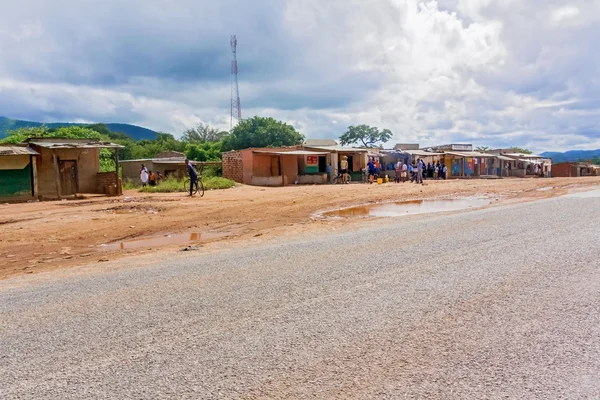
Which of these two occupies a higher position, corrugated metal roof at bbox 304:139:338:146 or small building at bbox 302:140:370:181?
corrugated metal roof at bbox 304:139:338:146

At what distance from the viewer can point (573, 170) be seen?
188 feet

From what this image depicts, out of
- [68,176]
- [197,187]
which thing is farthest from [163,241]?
[68,176]

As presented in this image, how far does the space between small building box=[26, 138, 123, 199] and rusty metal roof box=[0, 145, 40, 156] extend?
1.32 feet

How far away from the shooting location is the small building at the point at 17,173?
21469 mm

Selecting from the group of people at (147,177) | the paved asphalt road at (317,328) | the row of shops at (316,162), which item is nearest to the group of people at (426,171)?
the row of shops at (316,162)

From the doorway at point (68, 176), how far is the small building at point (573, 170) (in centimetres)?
5284

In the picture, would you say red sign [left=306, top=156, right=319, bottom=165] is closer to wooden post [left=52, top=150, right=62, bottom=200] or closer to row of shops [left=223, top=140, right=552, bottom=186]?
row of shops [left=223, top=140, right=552, bottom=186]

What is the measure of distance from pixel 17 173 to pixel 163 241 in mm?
14242

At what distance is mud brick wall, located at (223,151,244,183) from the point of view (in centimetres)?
3519

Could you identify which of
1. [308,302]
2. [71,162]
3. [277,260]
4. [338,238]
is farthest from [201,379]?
[71,162]

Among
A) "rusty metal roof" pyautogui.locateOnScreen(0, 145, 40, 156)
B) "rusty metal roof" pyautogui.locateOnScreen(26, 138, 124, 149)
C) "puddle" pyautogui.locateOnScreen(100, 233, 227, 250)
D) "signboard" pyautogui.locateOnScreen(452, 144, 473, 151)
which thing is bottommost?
"puddle" pyautogui.locateOnScreen(100, 233, 227, 250)

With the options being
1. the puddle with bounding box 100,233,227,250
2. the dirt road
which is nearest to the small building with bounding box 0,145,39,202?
the dirt road

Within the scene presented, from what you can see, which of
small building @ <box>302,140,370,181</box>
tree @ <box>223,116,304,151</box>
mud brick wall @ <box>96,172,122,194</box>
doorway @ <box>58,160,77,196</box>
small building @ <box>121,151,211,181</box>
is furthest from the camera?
tree @ <box>223,116,304,151</box>

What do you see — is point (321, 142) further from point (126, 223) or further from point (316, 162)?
point (126, 223)
